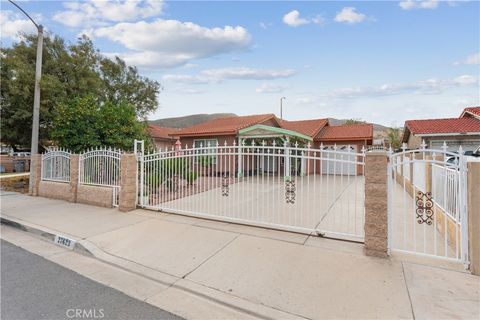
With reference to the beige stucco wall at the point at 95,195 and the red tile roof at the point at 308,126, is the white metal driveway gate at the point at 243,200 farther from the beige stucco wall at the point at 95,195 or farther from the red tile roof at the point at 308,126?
the red tile roof at the point at 308,126

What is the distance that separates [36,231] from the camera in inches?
243

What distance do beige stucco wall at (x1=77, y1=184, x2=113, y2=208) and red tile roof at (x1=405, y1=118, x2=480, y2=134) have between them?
1861cm

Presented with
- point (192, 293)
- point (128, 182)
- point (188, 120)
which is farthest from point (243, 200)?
point (188, 120)

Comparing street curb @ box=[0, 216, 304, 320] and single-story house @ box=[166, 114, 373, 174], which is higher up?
single-story house @ box=[166, 114, 373, 174]

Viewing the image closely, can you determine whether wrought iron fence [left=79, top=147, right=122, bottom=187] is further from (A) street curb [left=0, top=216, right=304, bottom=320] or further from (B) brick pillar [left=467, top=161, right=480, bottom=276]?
(B) brick pillar [left=467, top=161, right=480, bottom=276]

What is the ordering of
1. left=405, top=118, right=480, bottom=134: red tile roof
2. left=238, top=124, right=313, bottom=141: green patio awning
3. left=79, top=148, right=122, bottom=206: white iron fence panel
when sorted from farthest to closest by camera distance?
left=405, top=118, right=480, bottom=134: red tile roof < left=238, top=124, right=313, bottom=141: green patio awning < left=79, top=148, right=122, bottom=206: white iron fence panel

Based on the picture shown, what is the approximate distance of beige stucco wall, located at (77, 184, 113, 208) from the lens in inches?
319

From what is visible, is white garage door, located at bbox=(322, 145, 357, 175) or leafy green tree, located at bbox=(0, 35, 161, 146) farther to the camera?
leafy green tree, located at bbox=(0, 35, 161, 146)

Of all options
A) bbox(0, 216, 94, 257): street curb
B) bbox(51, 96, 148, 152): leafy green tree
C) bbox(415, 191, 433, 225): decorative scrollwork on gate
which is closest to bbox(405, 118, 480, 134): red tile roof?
bbox(415, 191, 433, 225): decorative scrollwork on gate

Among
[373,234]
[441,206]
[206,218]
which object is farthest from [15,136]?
[441,206]

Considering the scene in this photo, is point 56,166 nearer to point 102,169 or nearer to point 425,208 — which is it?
point 102,169

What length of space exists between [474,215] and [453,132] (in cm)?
1676

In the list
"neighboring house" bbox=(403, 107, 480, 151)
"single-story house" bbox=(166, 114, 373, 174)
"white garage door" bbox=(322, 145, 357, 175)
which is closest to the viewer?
"white garage door" bbox=(322, 145, 357, 175)

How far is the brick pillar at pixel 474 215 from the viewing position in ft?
12.1
